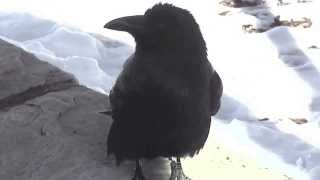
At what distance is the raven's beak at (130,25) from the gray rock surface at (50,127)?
60 centimetres

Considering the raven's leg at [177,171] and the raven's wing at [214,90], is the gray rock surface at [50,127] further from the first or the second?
the raven's wing at [214,90]

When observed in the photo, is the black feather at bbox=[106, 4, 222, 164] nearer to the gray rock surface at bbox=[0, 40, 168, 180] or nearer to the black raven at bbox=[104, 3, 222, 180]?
the black raven at bbox=[104, 3, 222, 180]

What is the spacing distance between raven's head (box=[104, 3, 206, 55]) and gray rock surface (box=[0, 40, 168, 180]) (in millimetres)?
567

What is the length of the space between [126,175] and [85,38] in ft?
10.0

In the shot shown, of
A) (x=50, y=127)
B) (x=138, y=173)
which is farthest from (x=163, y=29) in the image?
(x=50, y=127)

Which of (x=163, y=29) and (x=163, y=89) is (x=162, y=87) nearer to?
(x=163, y=89)

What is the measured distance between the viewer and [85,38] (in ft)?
20.0

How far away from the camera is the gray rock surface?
3180 millimetres

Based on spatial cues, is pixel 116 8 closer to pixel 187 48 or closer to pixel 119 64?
pixel 119 64

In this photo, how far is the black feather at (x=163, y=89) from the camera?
295cm

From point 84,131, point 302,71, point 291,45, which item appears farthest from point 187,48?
point 291,45

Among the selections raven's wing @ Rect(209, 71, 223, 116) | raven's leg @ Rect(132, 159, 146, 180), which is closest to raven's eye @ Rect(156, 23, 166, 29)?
raven's wing @ Rect(209, 71, 223, 116)

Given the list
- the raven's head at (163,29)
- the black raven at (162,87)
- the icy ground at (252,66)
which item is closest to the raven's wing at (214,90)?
the black raven at (162,87)

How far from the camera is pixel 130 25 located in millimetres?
2986
